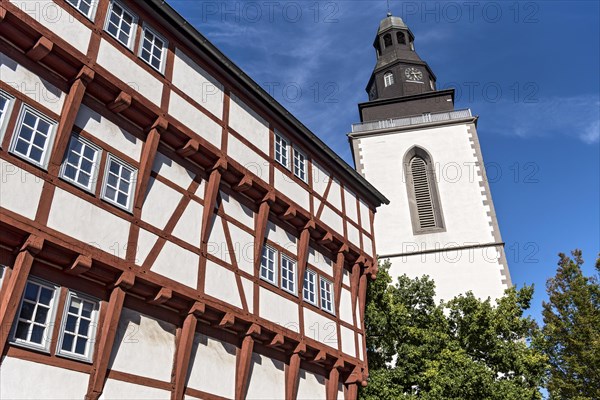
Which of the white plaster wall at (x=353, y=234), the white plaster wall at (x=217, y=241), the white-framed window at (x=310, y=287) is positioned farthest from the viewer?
the white plaster wall at (x=353, y=234)

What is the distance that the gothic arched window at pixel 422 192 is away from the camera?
31.0 meters

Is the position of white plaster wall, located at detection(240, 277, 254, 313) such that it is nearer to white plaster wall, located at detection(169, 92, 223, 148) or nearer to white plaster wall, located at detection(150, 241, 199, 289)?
white plaster wall, located at detection(150, 241, 199, 289)

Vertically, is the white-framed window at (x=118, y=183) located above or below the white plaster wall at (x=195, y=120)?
below

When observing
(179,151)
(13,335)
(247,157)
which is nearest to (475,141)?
(247,157)

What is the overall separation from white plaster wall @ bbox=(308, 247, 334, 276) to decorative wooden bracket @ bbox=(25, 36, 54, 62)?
8635mm

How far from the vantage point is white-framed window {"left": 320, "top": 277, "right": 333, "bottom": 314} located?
15.7m

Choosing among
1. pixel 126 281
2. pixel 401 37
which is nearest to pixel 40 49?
pixel 126 281

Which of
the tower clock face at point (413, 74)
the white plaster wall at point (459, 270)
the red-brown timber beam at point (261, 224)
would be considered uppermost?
the tower clock face at point (413, 74)

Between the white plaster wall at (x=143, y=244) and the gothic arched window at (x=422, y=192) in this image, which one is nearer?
the white plaster wall at (x=143, y=244)

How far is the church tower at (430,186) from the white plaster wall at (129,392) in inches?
801

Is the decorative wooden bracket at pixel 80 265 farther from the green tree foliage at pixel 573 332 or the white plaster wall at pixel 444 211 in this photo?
the white plaster wall at pixel 444 211

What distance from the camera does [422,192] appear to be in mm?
32219

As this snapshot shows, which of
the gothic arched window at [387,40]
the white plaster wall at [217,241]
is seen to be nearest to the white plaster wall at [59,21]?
the white plaster wall at [217,241]

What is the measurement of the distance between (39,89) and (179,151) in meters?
3.29
